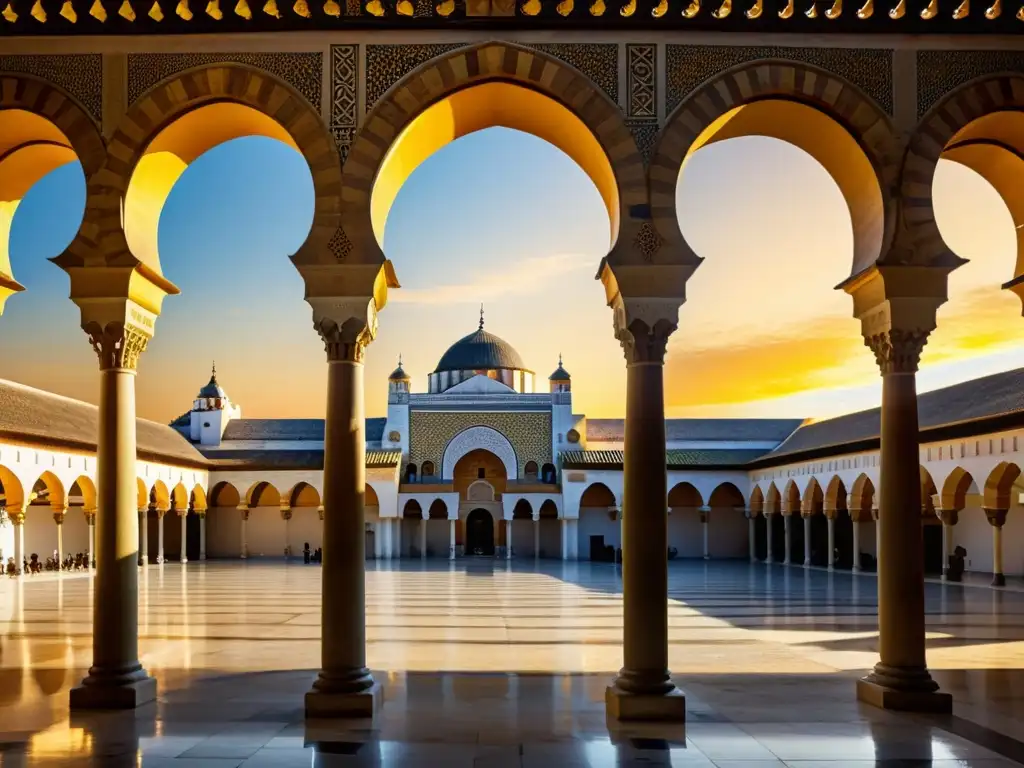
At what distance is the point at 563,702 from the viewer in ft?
23.0

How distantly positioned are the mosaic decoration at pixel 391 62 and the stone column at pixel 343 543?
1356 millimetres

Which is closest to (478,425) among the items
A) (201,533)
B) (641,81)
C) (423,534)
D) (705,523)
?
(423,534)

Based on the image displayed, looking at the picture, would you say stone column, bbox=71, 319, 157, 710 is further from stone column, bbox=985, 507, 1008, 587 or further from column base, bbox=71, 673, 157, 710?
stone column, bbox=985, 507, 1008, 587

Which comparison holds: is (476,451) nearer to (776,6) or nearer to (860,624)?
(860,624)

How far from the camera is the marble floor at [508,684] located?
5.52 m

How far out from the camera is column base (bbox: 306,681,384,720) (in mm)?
6242

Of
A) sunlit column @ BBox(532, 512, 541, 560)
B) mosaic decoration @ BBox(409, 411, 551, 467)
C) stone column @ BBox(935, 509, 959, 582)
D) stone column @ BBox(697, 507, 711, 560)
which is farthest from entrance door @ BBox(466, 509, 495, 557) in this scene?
stone column @ BBox(935, 509, 959, 582)

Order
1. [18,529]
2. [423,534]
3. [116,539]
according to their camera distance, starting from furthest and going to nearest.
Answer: [423,534] → [18,529] → [116,539]

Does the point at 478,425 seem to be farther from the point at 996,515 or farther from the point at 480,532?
the point at 996,515

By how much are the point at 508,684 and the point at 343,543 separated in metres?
2.20

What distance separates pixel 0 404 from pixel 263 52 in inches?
723

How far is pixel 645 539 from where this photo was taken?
6.31m

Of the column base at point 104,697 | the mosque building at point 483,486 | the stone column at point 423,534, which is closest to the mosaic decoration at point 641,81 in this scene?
the column base at point 104,697

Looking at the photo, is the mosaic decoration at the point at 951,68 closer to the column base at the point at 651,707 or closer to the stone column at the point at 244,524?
the column base at the point at 651,707
